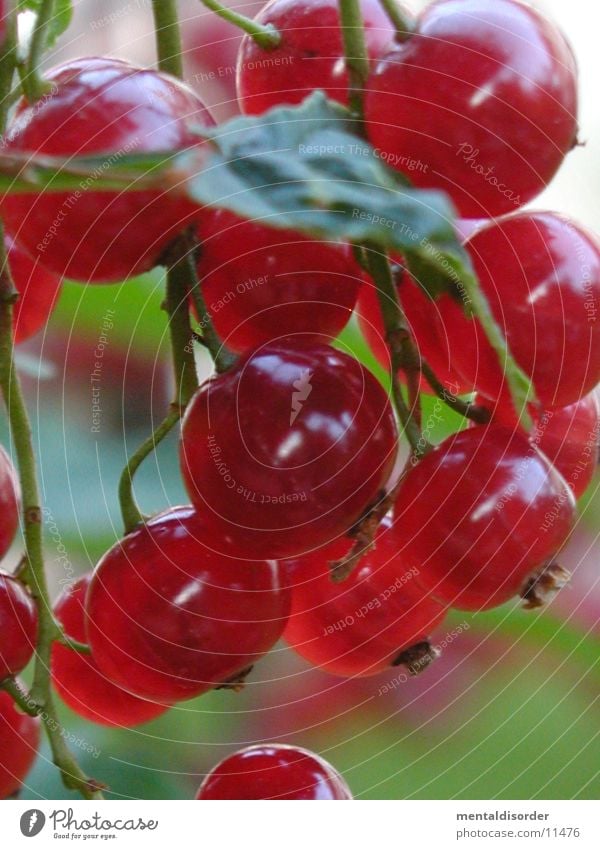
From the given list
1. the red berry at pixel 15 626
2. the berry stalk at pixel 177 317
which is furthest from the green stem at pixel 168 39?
the red berry at pixel 15 626

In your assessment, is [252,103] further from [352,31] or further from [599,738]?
[599,738]

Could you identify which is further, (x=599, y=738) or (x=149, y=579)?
(x=599, y=738)

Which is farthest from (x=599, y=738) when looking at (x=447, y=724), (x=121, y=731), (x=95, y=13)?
(x=95, y=13)

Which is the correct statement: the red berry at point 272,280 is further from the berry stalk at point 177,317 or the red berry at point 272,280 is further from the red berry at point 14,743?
the red berry at point 14,743

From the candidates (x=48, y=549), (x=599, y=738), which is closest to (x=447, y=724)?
(x=599, y=738)

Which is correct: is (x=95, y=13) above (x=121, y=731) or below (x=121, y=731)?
above
